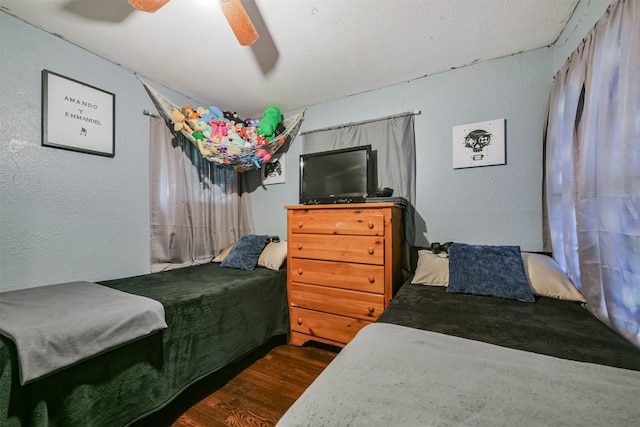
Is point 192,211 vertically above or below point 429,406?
above

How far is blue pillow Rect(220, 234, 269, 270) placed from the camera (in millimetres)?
2287

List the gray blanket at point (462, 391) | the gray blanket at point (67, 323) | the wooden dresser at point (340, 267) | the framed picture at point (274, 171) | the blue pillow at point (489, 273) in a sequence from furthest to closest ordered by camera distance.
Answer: the framed picture at point (274, 171)
the wooden dresser at point (340, 267)
the blue pillow at point (489, 273)
the gray blanket at point (67, 323)
the gray blanket at point (462, 391)

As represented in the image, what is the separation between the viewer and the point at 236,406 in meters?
1.41

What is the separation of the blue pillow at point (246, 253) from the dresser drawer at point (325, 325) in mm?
594

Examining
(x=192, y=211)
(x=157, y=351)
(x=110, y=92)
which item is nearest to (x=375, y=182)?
(x=192, y=211)

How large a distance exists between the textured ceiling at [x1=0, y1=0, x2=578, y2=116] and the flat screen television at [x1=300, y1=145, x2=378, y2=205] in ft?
2.27

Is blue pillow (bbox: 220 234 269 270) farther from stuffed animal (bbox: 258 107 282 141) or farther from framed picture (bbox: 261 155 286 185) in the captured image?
stuffed animal (bbox: 258 107 282 141)

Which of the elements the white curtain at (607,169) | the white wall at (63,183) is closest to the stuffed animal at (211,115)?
the white wall at (63,183)

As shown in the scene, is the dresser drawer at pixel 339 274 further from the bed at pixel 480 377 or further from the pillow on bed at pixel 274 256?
the bed at pixel 480 377

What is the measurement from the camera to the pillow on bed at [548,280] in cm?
137

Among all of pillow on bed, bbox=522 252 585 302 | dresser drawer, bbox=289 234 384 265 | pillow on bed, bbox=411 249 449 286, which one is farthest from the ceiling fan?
pillow on bed, bbox=522 252 585 302

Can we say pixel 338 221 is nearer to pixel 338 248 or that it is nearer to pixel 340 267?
pixel 338 248

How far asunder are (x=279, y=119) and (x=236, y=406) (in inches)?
95.9

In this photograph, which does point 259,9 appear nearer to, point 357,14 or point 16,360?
point 357,14
